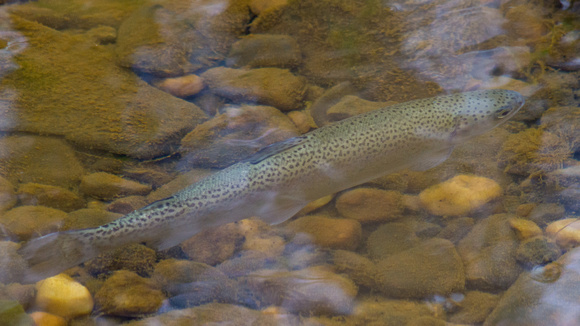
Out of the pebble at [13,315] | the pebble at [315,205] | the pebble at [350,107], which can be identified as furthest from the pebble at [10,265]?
the pebble at [350,107]

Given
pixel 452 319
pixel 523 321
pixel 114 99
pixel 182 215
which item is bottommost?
pixel 452 319

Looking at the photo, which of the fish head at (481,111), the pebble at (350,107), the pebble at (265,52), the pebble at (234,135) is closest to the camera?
the fish head at (481,111)

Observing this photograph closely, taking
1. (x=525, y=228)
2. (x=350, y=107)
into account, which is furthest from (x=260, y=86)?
(x=525, y=228)

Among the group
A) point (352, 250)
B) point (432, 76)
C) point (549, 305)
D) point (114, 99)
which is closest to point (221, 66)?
point (114, 99)

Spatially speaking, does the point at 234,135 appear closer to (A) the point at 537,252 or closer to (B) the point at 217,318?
(B) the point at 217,318

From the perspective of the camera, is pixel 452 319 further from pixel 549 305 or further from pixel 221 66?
pixel 221 66

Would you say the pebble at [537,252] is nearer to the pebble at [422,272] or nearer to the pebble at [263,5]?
the pebble at [422,272]

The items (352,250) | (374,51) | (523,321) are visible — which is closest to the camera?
(523,321)
